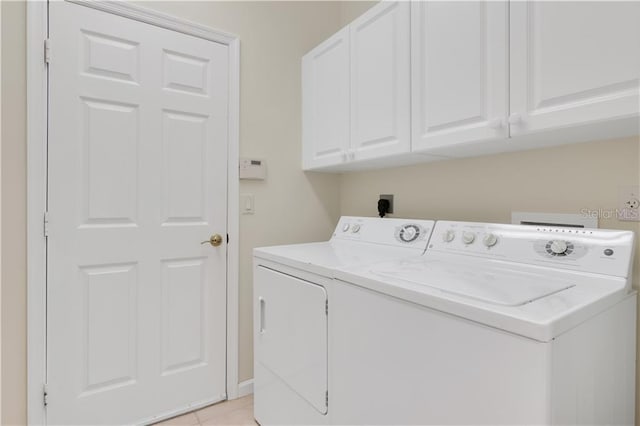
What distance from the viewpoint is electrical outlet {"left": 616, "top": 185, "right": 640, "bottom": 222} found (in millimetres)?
1150

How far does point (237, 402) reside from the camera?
79.4 inches

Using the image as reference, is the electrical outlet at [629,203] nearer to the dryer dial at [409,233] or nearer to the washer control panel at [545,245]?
the washer control panel at [545,245]

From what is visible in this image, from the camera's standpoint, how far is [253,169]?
208 centimetres

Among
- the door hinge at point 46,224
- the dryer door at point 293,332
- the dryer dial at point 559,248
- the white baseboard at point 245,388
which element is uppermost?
the door hinge at point 46,224

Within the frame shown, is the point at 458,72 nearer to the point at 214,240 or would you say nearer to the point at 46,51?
the point at 214,240

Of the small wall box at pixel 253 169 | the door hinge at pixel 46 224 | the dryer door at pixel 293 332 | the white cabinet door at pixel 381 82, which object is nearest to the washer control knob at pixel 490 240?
the white cabinet door at pixel 381 82

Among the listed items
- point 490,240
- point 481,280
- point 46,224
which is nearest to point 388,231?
point 490,240

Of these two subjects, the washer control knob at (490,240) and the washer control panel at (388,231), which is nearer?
the washer control knob at (490,240)

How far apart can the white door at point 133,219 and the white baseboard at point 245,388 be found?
0.39 feet

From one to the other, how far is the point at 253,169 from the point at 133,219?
2.32 ft

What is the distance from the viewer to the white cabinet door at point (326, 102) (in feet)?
6.23

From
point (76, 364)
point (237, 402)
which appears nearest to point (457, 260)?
point (237, 402)

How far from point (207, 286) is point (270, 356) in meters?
0.58

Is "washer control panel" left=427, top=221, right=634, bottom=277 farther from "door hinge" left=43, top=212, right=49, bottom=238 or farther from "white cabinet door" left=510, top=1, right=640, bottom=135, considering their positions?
"door hinge" left=43, top=212, right=49, bottom=238
